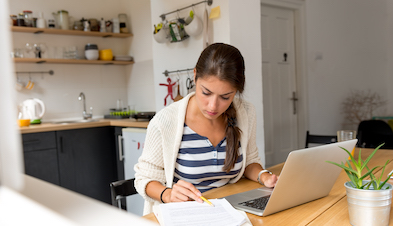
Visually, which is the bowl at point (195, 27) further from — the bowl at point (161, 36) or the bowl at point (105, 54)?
the bowl at point (105, 54)

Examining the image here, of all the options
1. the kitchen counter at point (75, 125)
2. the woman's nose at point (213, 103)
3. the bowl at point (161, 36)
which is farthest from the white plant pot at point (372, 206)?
the bowl at point (161, 36)

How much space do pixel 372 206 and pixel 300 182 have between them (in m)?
0.22

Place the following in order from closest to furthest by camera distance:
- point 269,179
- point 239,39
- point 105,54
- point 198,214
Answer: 1. point 198,214
2. point 269,179
3. point 239,39
4. point 105,54

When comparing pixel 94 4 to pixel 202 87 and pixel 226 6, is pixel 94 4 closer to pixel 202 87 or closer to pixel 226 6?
pixel 226 6

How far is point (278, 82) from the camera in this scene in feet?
14.0

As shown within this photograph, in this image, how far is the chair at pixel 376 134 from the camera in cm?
436

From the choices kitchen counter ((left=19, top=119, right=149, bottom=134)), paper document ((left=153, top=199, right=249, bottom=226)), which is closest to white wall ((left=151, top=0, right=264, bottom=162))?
kitchen counter ((left=19, top=119, right=149, bottom=134))

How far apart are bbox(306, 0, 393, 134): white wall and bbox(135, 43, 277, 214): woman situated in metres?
3.30

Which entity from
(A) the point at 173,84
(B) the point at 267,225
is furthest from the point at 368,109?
(B) the point at 267,225

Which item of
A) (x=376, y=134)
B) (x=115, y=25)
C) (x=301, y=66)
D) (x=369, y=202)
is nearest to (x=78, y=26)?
(x=115, y=25)

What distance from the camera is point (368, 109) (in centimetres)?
553

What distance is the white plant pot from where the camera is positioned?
869mm

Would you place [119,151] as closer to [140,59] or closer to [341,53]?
[140,59]

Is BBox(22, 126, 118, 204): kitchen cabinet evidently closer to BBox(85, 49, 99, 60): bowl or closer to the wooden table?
BBox(85, 49, 99, 60): bowl
